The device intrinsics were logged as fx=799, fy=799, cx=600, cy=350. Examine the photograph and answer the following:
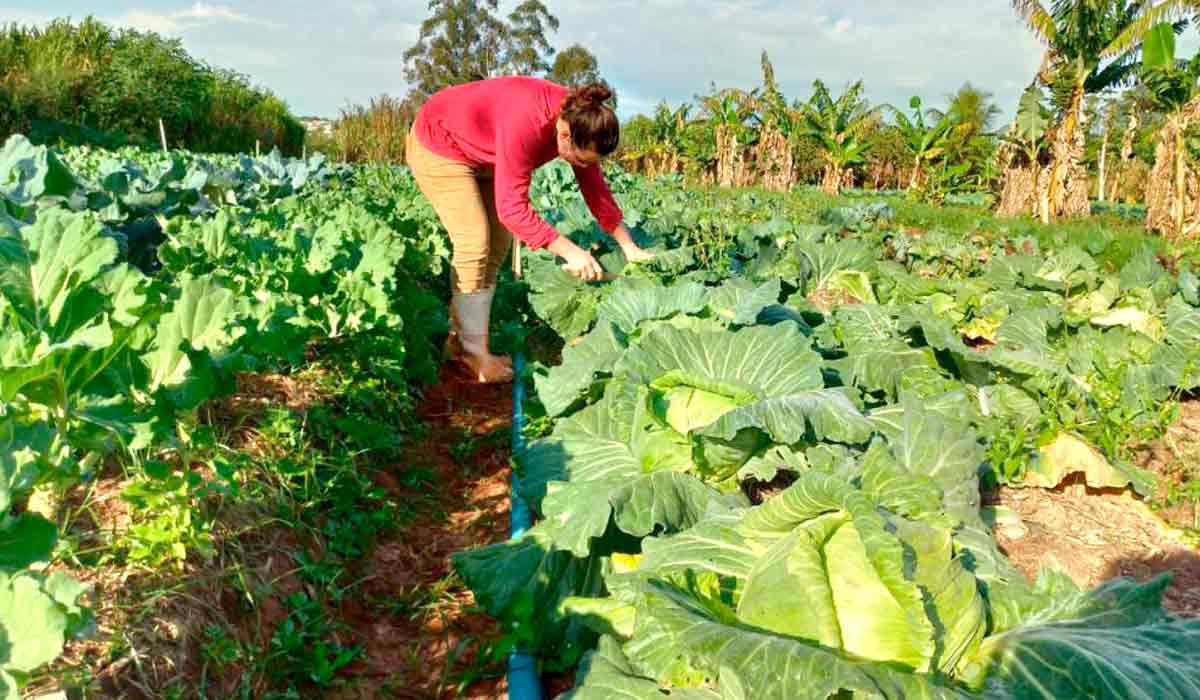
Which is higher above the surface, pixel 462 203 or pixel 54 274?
pixel 462 203

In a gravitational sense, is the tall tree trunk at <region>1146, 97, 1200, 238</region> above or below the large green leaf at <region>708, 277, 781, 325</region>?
above

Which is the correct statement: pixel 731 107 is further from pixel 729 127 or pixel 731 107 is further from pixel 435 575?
pixel 435 575

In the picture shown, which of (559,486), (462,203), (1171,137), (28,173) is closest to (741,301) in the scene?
(559,486)

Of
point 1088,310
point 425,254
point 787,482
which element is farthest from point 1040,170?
point 787,482

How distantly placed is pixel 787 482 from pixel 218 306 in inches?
75.7

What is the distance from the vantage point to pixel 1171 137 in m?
14.9

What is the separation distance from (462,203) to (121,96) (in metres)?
27.0

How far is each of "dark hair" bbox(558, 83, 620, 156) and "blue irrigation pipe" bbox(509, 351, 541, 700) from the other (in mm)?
1344

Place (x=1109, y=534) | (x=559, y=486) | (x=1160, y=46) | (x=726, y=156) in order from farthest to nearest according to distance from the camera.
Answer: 1. (x=726, y=156)
2. (x=1160, y=46)
3. (x=1109, y=534)
4. (x=559, y=486)

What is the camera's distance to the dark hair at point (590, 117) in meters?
3.91

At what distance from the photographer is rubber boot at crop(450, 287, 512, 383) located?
4988mm

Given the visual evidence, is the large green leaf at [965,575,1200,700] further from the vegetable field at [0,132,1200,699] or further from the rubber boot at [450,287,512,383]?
the rubber boot at [450,287,512,383]

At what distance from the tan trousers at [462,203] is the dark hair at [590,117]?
37.9 inches

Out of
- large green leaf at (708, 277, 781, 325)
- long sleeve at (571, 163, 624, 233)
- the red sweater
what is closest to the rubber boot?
the red sweater
